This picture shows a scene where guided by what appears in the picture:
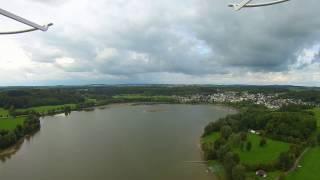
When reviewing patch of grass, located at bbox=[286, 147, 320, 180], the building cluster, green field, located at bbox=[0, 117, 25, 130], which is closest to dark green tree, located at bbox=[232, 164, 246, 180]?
patch of grass, located at bbox=[286, 147, 320, 180]

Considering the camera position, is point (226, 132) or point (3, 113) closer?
point (226, 132)

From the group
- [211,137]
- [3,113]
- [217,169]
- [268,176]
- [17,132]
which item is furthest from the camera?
[3,113]

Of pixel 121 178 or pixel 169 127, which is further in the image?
pixel 169 127

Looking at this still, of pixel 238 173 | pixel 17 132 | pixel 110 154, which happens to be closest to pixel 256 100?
pixel 17 132

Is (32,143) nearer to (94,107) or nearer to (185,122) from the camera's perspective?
(185,122)

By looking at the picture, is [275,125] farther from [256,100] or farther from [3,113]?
[256,100]

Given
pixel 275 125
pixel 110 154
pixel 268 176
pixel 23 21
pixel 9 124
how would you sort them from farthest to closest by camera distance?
pixel 9 124
pixel 275 125
pixel 110 154
pixel 268 176
pixel 23 21

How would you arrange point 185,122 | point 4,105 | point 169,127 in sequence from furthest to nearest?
1. point 4,105
2. point 185,122
3. point 169,127

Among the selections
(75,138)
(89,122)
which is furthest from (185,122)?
(75,138)
